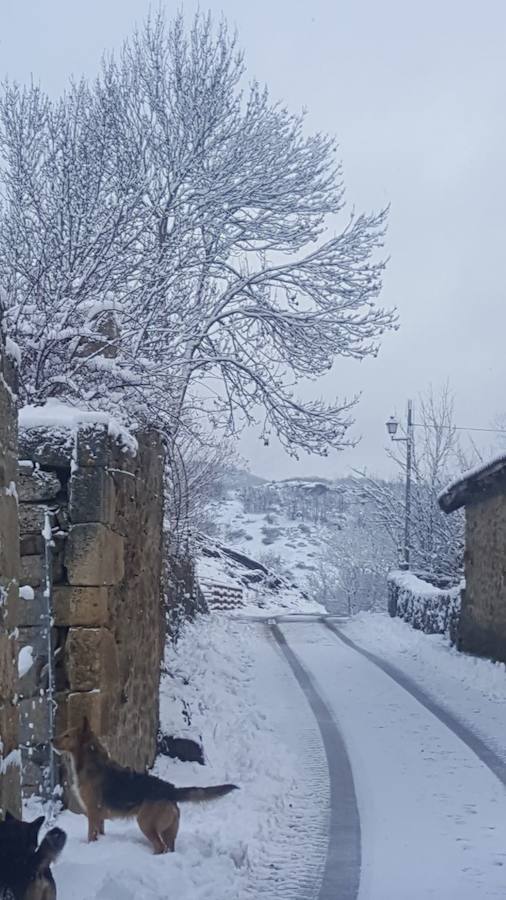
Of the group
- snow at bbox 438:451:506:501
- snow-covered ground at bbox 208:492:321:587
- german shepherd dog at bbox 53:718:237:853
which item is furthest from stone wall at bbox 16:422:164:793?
snow-covered ground at bbox 208:492:321:587

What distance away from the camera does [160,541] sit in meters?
8.30

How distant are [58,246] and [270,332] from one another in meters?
5.47

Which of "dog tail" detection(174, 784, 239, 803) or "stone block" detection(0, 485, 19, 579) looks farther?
"dog tail" detection(174, 784, 239, 803)

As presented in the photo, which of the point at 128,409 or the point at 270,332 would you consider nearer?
the point at 128,409

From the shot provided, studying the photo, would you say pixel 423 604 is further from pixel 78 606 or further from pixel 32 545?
pixel 32 545

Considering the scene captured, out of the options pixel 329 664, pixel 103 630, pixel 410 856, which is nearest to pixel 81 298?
pixel 103 630

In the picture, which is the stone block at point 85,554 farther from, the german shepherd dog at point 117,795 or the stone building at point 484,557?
the stone building at point 484,557

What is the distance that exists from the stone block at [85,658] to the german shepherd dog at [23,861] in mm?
1998

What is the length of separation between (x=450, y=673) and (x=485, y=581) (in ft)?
6.62

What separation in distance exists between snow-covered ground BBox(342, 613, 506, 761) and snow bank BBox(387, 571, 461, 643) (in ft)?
0.82

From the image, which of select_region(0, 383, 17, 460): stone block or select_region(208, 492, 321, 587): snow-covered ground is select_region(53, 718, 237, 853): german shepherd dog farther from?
select_region(208, 492, 321, 587): snow-covered ground

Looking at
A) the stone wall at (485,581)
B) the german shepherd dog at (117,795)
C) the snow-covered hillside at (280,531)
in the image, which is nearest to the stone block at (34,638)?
the german shepherd dog at (117,795)

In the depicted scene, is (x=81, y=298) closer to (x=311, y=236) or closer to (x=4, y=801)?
(x=4, y=801)

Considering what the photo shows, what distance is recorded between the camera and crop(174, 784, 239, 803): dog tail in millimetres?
5258
